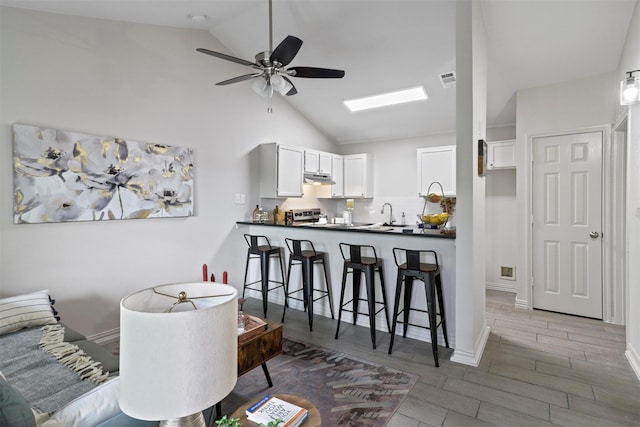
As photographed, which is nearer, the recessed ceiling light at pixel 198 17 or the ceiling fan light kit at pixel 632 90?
the ceiling fan light kit at pixel 632 90

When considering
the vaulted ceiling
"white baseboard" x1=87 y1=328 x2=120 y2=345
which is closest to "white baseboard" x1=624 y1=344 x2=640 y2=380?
the vaulted ceiling

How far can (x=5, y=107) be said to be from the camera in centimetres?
256

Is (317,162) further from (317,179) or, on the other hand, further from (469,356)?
(469,356)

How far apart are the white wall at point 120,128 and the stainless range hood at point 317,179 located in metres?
0.95

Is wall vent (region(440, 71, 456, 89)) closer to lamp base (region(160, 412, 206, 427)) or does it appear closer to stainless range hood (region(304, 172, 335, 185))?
stainless range hood (region(304, 172, 335, 185))

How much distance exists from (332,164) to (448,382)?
13.4 ft

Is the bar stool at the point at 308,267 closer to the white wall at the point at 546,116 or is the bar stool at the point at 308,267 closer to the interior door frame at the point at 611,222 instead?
the white wall at the point at 546,116

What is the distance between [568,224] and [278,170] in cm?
371

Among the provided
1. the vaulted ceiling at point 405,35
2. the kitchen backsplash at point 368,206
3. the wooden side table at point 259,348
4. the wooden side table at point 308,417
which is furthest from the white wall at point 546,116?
the wooden side table at point 308,417

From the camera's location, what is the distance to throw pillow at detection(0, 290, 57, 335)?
7.13ft

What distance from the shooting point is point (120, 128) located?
10.7 feet

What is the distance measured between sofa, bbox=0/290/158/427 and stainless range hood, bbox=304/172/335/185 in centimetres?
353

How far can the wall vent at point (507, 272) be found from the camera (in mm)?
4836

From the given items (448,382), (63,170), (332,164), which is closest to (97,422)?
(448,382)
